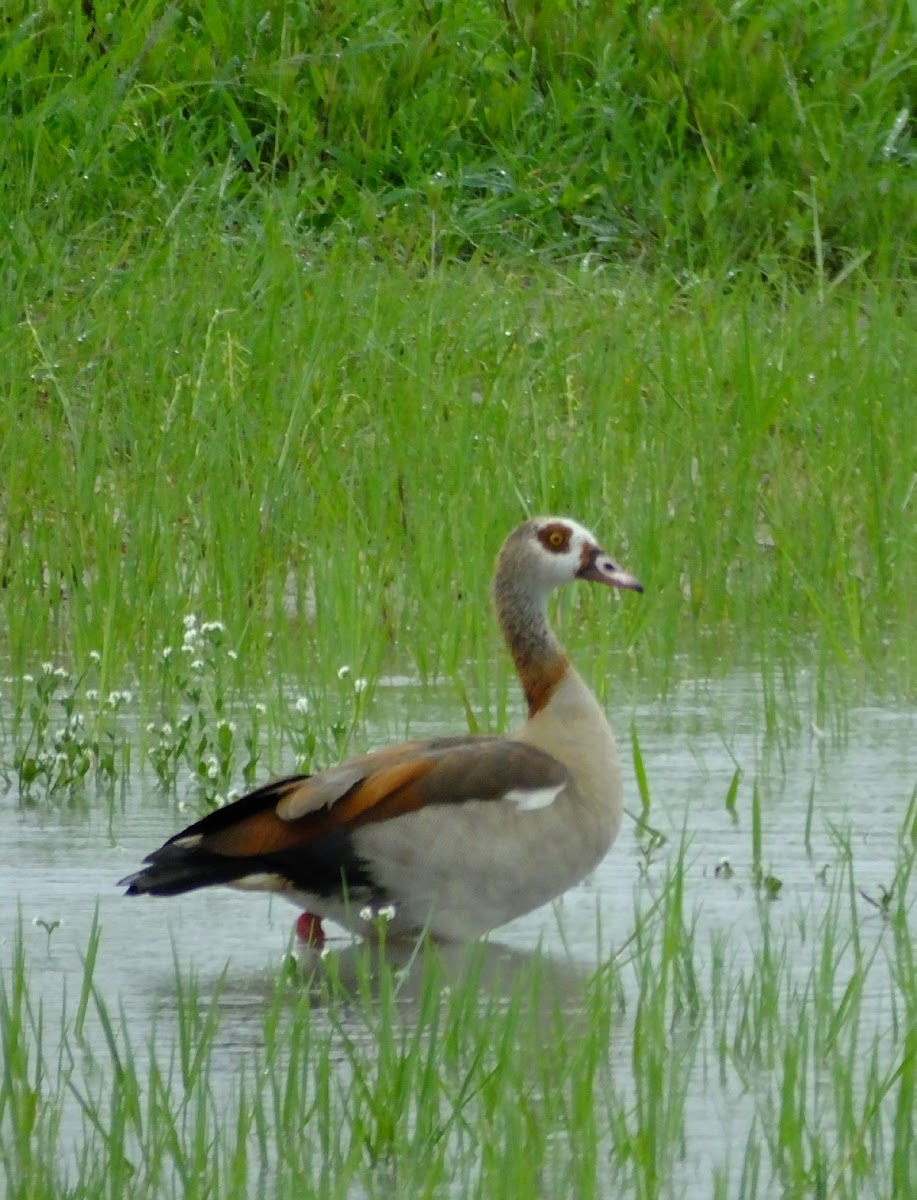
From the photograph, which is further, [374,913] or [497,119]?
[497,119]

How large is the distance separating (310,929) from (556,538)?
1.13 m

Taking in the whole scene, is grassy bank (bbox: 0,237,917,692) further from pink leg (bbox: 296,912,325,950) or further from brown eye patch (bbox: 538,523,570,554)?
pink leg (bbox: 296,912,325,950)

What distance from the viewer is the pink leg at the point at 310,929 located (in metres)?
4.54

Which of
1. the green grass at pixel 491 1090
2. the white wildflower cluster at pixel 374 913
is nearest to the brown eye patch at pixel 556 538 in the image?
the white wildflower cluster at pixel 374 913

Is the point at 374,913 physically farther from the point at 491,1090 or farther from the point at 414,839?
the point at 491,1090

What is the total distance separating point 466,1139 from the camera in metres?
3.45

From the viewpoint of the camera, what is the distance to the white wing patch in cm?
457

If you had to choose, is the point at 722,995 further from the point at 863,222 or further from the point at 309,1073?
the point at 863,222

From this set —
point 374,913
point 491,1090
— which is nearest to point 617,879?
point 374,913

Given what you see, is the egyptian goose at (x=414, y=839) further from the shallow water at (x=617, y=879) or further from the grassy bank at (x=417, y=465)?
the grassy bank at (x=417, y=465)

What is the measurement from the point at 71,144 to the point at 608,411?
4.06 metres

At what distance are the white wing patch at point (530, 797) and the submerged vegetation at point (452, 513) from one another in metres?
0.25

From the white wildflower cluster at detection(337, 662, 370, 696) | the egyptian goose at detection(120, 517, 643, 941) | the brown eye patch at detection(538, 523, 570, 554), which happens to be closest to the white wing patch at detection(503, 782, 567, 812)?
the egyptian goose at detection(120, 517, 643, 941)

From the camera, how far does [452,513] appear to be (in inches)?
275
